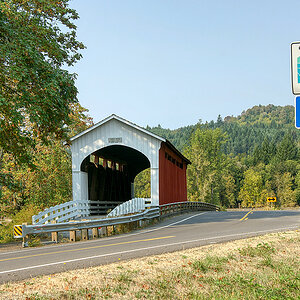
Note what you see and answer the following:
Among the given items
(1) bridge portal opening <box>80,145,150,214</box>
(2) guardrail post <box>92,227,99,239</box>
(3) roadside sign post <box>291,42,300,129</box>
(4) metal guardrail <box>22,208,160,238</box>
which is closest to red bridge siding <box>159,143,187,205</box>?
(1) bridge portal opening <box>80,145,150,214</box>

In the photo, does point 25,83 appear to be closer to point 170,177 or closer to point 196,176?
point 170,177

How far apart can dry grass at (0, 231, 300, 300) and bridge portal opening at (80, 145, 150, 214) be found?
1433 centimetres

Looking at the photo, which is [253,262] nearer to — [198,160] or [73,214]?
[73,214]

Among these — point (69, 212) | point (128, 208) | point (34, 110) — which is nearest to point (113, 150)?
point (69, 212)

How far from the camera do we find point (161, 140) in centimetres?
2172

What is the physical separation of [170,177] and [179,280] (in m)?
19.5

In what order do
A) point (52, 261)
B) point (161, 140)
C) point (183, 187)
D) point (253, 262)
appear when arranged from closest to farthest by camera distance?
point (253, 262) → point (52, 261) → point (161, 140) → point (183, 187)

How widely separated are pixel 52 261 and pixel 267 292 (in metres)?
5.28

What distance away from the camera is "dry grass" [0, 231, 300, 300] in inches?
243

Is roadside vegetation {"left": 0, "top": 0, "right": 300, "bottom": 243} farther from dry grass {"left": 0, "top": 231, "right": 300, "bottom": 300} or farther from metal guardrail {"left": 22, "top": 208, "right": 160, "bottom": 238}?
dry grass {"left": 0, "top": 231, "right": 300, "bottom": 300}

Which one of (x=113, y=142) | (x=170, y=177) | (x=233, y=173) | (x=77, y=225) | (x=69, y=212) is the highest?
(x=233, y=173)

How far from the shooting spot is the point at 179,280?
695cm

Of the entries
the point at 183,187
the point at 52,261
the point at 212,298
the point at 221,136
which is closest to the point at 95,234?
the point at 52,261

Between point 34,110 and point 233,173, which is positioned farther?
point 233,173
